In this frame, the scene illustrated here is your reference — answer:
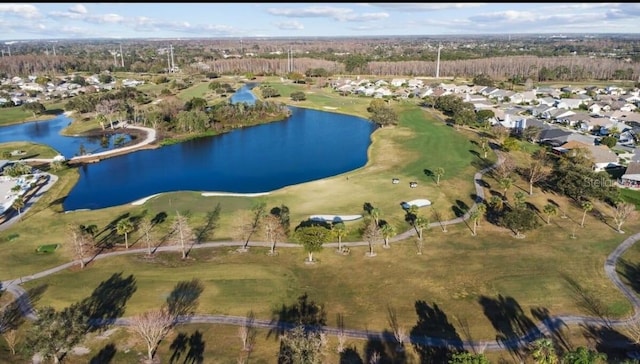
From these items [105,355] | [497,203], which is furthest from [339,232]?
[105,355]

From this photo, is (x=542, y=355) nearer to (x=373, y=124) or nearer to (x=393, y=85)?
(x=373, y=124)

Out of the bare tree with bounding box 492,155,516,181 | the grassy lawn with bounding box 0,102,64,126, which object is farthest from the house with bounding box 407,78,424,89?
the grassy lawn with bounding box 0,102,64,126

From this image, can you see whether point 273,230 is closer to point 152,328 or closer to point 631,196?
point 152,328

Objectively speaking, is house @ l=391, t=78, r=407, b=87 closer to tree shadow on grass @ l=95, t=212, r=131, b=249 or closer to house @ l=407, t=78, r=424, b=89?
house @ l=407, t=78, r=424, b=89

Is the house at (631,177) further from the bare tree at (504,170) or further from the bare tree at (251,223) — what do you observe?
the bare tree at (251,223)

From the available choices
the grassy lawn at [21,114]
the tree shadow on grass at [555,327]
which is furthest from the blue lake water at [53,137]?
the tree shadow on grass at [555,327]

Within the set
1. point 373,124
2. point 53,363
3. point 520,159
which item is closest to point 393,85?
point 373,124
